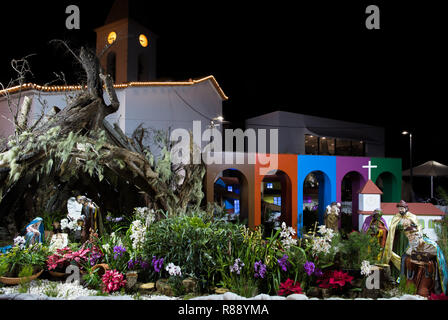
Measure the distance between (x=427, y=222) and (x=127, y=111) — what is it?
11.9 m

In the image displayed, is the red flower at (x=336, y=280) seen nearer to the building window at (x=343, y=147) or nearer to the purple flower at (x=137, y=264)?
the purple flower at (x=137, y=264)

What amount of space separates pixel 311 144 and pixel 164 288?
1755 centimetres

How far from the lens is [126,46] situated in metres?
16.4

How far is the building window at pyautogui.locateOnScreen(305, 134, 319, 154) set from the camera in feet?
66.9

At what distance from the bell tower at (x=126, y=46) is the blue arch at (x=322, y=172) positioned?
10.9m

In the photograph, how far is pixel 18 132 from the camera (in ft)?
21.8

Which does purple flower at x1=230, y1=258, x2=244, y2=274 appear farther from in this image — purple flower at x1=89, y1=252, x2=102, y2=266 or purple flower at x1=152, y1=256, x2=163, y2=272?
purple flower at x1=89, y1=252, x2=102, y2=266

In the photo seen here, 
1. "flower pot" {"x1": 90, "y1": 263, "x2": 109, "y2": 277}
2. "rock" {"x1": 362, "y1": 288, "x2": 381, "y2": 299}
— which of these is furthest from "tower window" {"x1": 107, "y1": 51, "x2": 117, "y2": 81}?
"rock" {"x1": 362, "y1": 288, "x2": 381, "y2": 299}

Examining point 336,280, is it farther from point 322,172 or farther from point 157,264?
point 322,172

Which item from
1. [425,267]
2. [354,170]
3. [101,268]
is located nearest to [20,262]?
[101,268]

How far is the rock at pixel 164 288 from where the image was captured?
4.75 m

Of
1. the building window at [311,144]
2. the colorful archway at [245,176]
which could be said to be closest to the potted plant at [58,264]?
the colorful archway at [245,176]

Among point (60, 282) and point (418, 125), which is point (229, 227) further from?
point (418, 125)
